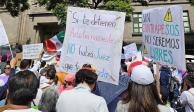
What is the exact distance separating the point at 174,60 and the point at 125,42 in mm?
21348

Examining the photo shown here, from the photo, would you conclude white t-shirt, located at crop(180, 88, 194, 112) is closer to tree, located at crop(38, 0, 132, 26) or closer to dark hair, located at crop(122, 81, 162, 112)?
dark hair, located at crop(122, 81, 162, 112)

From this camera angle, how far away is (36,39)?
97.7 ft

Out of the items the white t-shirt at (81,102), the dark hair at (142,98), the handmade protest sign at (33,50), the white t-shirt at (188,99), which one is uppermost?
the dark hair at (142,98)

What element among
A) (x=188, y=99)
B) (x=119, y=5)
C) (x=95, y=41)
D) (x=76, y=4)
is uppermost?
(x=76, y=4)

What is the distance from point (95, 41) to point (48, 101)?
126 cm

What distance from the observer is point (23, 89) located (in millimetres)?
2893

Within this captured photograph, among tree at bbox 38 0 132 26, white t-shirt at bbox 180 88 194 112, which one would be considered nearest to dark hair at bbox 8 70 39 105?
white t-shirt at bbox 180 88 194 112

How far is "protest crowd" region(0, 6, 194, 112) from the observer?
3.11m

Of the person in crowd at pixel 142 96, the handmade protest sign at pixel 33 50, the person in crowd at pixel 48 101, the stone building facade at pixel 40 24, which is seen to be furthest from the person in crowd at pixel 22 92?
the stone building facade at pixel 40 24

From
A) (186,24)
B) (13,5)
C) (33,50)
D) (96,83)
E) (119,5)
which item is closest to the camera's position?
(96,83)

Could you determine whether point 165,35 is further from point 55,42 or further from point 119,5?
point 119,5

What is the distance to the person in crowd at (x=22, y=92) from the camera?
9.20ft

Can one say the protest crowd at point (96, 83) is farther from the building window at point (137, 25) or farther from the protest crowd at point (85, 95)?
the building window at point (137, 25)

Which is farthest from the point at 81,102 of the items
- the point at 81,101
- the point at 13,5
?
the point at 13,5
